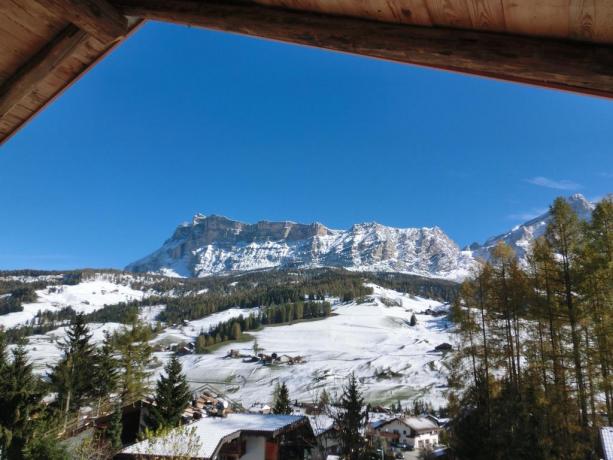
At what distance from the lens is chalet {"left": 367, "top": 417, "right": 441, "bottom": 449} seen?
52156mm

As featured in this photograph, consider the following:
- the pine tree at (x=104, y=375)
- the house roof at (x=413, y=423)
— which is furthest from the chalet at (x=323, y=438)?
the pine tree at (x=104, y=375)

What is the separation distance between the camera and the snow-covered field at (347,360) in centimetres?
7819

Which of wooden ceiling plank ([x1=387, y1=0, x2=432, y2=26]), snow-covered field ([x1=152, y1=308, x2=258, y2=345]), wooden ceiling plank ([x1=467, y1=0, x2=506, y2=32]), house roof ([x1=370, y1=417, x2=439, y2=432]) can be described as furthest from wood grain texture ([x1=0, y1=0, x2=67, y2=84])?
snow-covered field ([x1=152, y1=308, x2=258, y2=345])

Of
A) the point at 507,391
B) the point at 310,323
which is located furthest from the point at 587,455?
the point at 310,323

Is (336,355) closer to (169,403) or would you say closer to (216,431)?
(169,403)


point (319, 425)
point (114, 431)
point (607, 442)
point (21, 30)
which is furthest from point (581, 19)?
point (319, 425)

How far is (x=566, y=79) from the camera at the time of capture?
2072 millimetres

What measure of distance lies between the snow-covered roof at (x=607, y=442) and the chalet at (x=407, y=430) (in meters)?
42.3

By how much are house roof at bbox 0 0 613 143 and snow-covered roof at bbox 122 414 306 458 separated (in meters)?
14.7

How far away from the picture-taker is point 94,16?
2.55 m

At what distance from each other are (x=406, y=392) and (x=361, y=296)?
92.9 meters

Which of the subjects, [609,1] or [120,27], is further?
[120,27]

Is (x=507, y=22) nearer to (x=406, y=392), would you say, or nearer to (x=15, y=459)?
(x=15, y=459)

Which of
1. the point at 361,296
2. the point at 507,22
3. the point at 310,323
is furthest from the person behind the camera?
the point at 361,296
